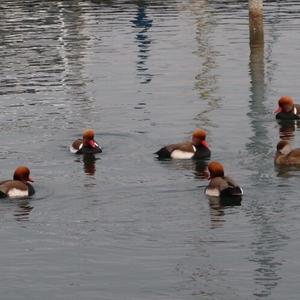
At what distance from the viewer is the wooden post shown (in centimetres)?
5153

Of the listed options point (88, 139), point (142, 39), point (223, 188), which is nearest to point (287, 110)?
point (88, 139)

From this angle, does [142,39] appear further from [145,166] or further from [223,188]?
[223,188]

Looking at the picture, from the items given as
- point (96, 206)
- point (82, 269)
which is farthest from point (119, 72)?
point (82, 269)

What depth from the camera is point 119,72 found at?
1892 inches

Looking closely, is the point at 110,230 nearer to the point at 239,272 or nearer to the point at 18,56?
the point at 239,272

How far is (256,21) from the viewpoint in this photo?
51.6 metres

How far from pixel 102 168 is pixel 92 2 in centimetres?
4644

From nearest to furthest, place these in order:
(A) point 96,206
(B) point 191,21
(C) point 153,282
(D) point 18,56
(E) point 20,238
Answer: (C) point 153,282 < (E) point 20,238 < (A) point 96,206 < (D) point 18,56 < (B) point 191,21

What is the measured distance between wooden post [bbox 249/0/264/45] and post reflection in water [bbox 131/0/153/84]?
14.4 ft

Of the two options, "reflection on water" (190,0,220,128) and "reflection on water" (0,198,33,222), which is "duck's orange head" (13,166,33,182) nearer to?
"reflection on water" (0,198,33,222)

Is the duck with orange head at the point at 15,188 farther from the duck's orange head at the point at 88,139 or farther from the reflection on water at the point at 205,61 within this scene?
the reflection on water at the point at 205,61

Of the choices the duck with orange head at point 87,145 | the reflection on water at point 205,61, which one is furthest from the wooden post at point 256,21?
the duck with orange head at point 87,145

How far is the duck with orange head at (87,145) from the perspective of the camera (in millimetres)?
32778

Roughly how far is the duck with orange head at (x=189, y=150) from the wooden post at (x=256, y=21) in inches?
785
